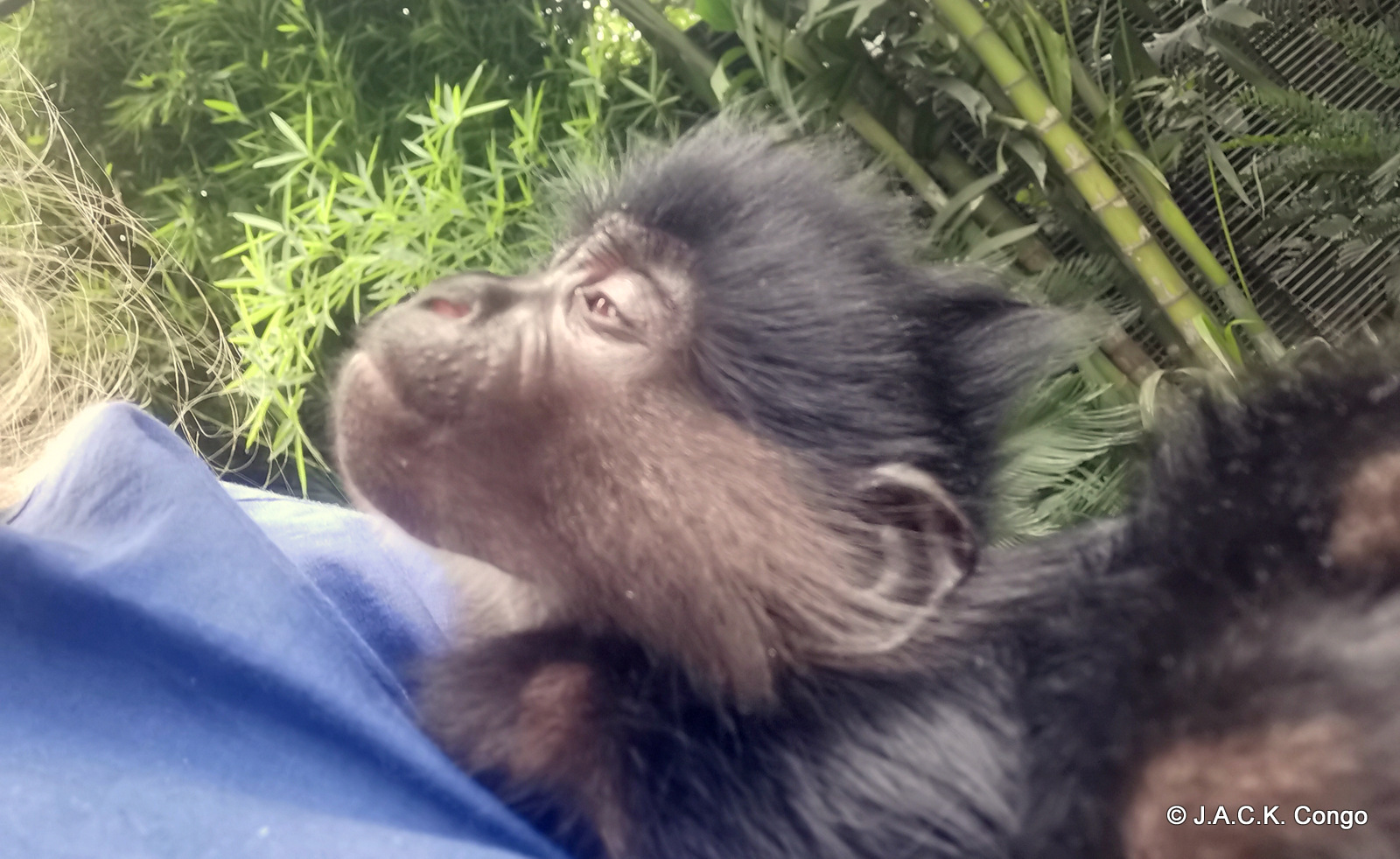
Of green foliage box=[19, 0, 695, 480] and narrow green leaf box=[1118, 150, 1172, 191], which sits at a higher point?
green foliage box=[19, 0, 695, 480]

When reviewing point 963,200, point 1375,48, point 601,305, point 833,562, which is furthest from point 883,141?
point 833,562

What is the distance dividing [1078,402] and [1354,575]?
0.66 meters

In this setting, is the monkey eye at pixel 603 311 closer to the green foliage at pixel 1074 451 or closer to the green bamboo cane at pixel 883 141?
the green foliage at pixel 1074 451

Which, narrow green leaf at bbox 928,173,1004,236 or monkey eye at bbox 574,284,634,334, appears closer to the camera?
monkey eye at bbox 574,284,634,334

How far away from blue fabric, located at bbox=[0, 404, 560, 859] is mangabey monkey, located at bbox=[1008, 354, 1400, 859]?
291 mm

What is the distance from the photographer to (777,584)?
50 cm

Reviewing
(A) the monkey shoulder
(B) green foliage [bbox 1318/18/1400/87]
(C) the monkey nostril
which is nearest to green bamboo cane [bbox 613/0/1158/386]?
(B) green foliage [bbox 1318/18/1400/87]

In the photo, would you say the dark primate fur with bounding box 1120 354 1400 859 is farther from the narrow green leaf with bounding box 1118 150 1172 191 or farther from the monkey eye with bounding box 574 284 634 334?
the narrow green leaf with bounding box 1118 150 1172 191

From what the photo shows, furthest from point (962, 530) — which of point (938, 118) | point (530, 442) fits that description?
point (938, 118)

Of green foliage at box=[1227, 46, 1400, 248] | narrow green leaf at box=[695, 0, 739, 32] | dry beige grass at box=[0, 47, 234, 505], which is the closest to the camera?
dry beige grass at box=[0, 47, 234, 505]

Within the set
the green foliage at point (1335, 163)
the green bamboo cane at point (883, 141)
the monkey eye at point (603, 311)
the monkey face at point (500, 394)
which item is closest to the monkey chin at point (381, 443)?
the monkey face at point (500, 394)

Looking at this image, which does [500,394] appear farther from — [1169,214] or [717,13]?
[1169,214]

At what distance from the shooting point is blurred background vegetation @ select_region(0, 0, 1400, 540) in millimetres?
997

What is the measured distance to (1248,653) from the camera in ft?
1.14
